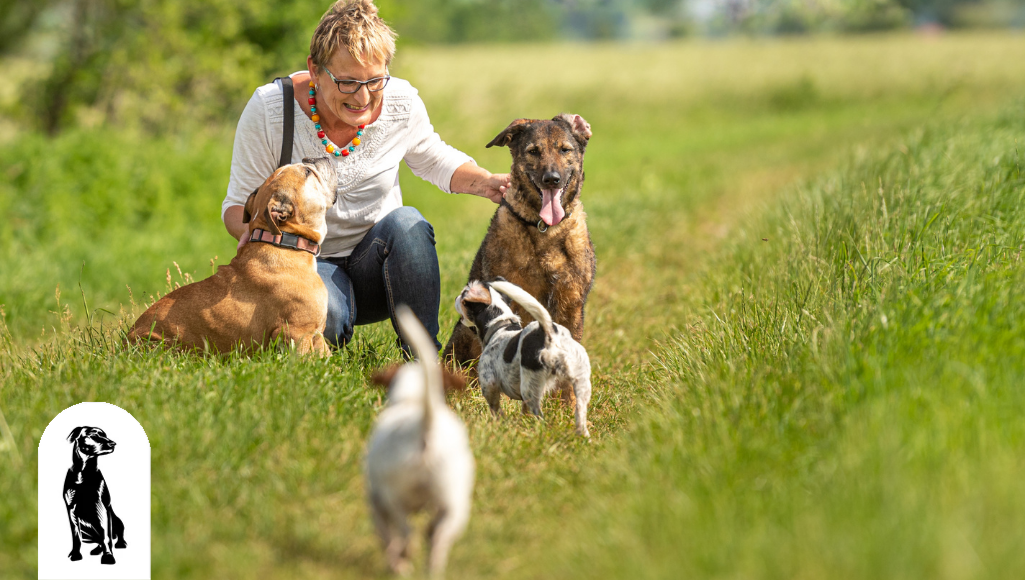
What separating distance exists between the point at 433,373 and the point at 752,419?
1368 millimetres

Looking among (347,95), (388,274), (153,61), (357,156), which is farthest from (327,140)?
(153,61)

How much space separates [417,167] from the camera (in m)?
4.81

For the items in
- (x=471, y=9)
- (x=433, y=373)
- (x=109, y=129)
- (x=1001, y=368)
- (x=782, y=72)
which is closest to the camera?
(x=433, y=373)

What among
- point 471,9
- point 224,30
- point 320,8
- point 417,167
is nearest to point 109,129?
point 224,30

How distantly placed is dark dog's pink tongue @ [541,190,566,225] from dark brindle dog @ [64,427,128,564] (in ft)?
8.15

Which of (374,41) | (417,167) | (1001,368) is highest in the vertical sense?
(374,41)

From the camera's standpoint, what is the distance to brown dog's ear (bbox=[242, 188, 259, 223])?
3992 millimetres

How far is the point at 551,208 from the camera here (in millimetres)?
4465

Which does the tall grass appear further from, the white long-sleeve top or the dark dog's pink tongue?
the white long-sleeve top

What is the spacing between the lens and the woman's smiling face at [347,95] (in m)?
3.94

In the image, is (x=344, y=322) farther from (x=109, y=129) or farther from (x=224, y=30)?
(x=224, y=30)

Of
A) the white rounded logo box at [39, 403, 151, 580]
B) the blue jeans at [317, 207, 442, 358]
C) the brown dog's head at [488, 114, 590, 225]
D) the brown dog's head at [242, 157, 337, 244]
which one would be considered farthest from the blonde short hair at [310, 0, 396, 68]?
the white rounded logo box at [39, 403, 151, 580]

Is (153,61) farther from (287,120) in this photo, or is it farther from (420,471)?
(420,471)

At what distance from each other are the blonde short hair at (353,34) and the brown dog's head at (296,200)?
0.55 metres
